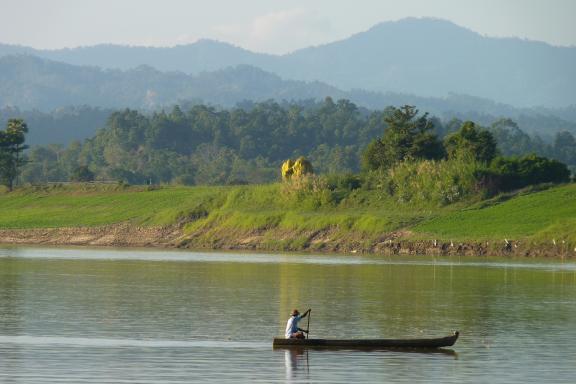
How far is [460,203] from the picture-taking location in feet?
348

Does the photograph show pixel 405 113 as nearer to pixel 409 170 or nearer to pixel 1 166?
pixel 409 170

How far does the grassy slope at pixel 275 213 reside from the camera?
317 ft

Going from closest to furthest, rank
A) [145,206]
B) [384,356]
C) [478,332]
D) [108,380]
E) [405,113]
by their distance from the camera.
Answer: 1. [108,380]
2. [384,356]
3. [478,332]
4. [405,113]
5. [145,206]

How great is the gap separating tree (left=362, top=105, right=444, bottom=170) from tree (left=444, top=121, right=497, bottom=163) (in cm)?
161

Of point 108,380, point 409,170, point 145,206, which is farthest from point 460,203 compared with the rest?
point 108,380

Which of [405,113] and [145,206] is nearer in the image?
[405,113]

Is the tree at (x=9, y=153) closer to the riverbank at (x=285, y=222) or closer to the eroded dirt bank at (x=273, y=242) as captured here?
the riverbank at (x=285, y=222)

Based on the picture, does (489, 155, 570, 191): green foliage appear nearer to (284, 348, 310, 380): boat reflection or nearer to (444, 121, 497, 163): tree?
(444, 121, 497, 163): tree

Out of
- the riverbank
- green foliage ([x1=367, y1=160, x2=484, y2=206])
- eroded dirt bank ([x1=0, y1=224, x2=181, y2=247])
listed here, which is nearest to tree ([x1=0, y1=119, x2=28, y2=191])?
the riverbank

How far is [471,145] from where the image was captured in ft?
372

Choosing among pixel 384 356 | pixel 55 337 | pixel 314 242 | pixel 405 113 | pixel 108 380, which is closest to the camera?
pixel 108 380

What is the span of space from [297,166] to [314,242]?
18653 millimetres

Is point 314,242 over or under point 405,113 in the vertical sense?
under

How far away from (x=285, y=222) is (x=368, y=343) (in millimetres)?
72346
